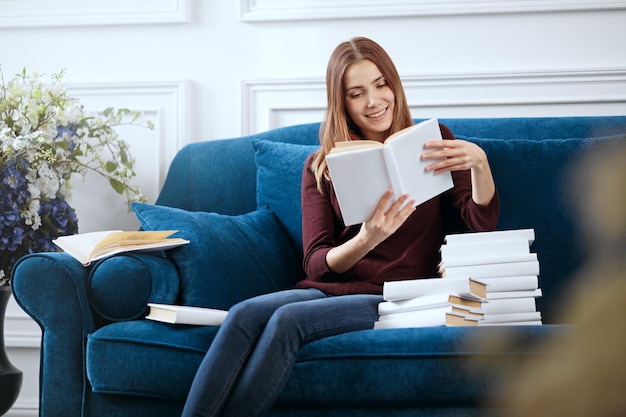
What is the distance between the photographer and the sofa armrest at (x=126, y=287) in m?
1.84

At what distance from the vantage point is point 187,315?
1.75 m

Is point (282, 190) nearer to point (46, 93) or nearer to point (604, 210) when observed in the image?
point (46, 93)

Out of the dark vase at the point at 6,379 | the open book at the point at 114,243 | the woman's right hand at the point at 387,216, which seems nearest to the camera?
the woman's right hand at the point at 387,216

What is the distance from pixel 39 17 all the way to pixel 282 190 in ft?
4.37

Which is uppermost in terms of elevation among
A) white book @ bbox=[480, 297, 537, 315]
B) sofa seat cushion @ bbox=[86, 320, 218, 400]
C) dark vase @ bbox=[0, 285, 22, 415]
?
white book @ bbox=[480, 297, 537, 315]

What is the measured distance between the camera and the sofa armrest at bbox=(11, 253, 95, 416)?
5.92 feet

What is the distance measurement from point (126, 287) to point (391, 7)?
1.48 meters

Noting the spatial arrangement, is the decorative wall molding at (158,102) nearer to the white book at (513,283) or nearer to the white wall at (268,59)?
the white wall at (268,59)

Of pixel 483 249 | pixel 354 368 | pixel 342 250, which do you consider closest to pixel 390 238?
pixel 342 250

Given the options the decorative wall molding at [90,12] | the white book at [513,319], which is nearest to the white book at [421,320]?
the white book at [513,319]

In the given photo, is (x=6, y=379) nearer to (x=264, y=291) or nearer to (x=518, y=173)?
(x=264, y=291)

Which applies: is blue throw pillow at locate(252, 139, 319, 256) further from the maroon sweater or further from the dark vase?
the dark vase

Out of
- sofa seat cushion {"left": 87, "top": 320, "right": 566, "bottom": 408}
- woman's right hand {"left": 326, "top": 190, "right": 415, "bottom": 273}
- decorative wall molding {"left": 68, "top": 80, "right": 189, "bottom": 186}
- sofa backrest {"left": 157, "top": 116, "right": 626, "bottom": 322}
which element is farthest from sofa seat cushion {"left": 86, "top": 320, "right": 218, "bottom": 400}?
decorative wall molding {"left": 68, "top": 80, "right": 189, "bottom": 186}

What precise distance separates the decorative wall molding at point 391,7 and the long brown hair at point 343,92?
2.03ft
